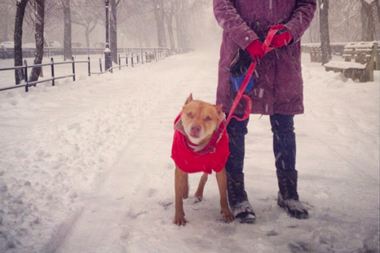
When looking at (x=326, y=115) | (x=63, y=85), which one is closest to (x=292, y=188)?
(x=326, y=115)

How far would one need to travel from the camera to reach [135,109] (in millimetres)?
7410

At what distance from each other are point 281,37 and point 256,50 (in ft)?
0.73

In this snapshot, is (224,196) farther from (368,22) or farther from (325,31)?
(368,22)

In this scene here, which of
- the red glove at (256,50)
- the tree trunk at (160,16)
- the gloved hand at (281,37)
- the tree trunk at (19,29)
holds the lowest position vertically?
the red glove at (256,50)

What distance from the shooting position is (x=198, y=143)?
246cm

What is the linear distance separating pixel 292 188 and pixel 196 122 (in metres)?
1.14

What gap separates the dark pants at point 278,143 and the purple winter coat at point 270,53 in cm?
13

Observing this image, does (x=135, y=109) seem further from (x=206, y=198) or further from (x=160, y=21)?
→ (x=160, y=21)

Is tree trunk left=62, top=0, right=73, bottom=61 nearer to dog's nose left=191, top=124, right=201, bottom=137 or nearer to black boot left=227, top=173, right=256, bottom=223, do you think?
black boot left=227, top=173, right=256, bottom=223

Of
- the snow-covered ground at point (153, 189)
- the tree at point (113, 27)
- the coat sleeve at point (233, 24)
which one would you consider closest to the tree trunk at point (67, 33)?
the tree at point (113, 27)

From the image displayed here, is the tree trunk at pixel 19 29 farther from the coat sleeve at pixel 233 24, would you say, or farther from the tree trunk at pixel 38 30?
the coat sleeve at pixel 233 24

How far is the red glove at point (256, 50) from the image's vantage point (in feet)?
8.00

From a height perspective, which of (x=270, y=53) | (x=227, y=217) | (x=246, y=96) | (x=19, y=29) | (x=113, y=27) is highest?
(x=113, y=27)

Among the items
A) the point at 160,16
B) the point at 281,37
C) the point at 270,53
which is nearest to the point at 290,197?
the point at 270,53
